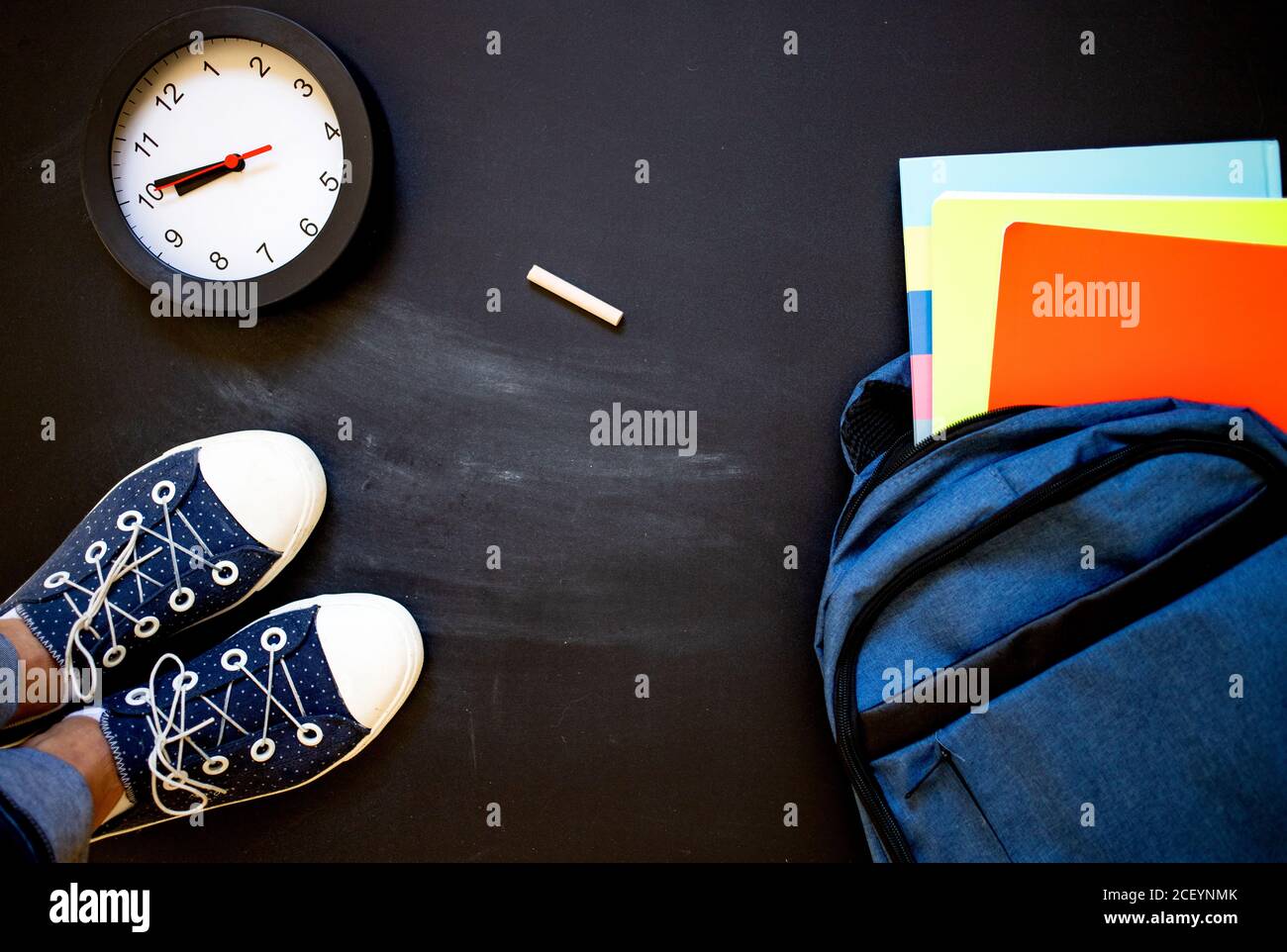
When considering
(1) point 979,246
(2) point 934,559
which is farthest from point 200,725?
(1) point 979,246

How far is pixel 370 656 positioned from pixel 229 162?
0.53 meters

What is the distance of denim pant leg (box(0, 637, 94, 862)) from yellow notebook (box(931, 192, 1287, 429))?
0.85 metres

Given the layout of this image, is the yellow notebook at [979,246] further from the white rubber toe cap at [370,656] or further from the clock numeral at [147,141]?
the clock numeral at [147,141]

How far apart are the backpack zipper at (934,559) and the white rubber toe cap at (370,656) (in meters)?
0.44

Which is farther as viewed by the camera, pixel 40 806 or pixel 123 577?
pixel 123 577

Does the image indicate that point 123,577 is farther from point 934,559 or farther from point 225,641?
point 934,559

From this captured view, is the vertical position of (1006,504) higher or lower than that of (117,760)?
higher

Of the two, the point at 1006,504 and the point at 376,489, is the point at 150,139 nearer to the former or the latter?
the point at 376,489

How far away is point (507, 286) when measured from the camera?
90 cm

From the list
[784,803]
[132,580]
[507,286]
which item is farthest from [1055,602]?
[132,580]

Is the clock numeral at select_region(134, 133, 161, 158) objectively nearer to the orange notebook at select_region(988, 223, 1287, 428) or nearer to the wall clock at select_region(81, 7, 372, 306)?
the wall clock at select_region(81, 7, 372, 306)

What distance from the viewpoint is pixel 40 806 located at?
68 centimetres

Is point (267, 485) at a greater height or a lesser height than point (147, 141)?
lesser
